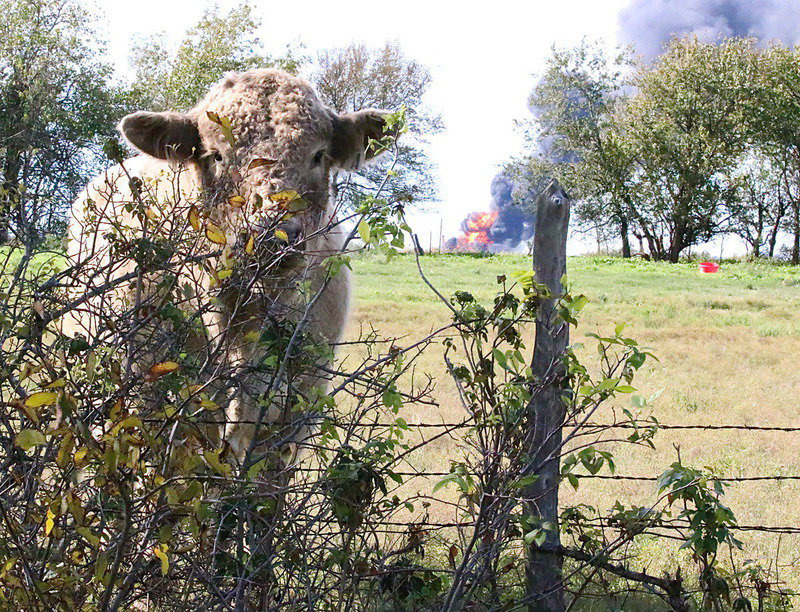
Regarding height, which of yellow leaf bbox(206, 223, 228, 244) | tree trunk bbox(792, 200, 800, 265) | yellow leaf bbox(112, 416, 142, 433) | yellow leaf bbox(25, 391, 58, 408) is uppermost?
tree trunk bbox(792, 200, 800, 265)

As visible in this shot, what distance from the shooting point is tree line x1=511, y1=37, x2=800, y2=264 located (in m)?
50.9

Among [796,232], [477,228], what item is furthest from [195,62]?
[477,228]

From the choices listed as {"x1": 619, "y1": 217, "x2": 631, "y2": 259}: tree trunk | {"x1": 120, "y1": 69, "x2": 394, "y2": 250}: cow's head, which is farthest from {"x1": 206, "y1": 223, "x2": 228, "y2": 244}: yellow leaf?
{"x1": 619, "y1": 217, "x2": 631, "y2": 259}: tree trunk

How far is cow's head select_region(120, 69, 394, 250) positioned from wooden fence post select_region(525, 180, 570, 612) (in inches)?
53.7

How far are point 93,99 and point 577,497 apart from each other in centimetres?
3679

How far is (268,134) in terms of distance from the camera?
16.4ft

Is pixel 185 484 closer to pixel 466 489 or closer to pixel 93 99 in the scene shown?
pixel 466 489

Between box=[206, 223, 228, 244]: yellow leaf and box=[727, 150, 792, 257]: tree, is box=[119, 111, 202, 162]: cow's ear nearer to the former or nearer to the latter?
box=[206, 223, 228, 244]: yellow leaf

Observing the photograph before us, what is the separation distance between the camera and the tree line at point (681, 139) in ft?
167

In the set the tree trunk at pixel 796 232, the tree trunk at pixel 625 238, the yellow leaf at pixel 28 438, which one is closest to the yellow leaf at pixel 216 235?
the yellow leaf at pixel 28 438

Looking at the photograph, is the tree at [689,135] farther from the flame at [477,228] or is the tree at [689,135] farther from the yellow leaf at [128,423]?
the flame at [477,228]

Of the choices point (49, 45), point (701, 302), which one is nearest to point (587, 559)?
point (701, 302)

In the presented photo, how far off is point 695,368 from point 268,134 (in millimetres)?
9159

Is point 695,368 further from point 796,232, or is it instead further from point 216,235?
point 796,232
